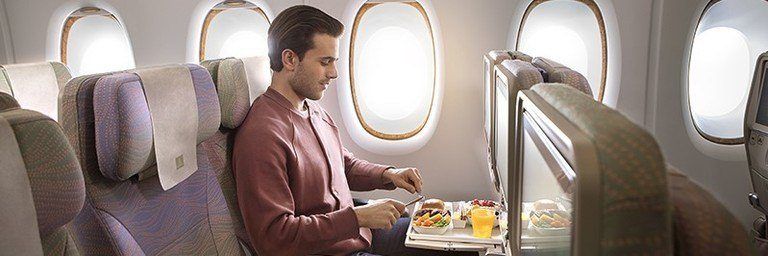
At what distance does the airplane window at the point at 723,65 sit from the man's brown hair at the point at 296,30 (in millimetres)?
2356

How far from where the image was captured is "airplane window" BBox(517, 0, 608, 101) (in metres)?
3.26

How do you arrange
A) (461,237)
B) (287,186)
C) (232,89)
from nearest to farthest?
(287,186) < (232,89) < (461,237)

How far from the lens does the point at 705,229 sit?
0.45m

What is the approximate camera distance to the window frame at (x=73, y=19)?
3.88 meters

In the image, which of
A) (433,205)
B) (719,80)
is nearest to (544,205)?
(433,205)

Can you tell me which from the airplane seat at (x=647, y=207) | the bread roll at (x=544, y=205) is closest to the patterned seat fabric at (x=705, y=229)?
the airplane seat at (x=647, y=207)

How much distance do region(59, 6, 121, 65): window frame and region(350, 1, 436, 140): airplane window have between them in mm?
1861

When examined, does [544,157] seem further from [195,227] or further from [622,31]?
[622,31]

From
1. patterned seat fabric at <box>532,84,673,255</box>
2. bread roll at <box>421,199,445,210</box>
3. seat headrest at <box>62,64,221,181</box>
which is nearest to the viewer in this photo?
patterned seat fabric at <box>532,84,673,255</box>

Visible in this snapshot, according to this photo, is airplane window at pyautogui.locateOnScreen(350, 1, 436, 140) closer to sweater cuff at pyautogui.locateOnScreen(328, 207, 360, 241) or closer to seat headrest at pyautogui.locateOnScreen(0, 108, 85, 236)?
sweater cuff at pyautogui.locateOnScreen(328, 207, 360, 241)

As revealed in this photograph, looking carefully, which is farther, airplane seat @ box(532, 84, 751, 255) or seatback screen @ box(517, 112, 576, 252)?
seatback screen @ box(517, 112, 576, 252)

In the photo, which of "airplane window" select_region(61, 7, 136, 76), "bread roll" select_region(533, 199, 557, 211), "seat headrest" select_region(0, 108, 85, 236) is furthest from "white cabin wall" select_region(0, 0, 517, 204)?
"seat headrest" select_region(0, 108, 85, 236)

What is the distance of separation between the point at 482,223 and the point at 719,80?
7.39 feet

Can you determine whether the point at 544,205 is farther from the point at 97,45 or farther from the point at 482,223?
the point at 97,45
